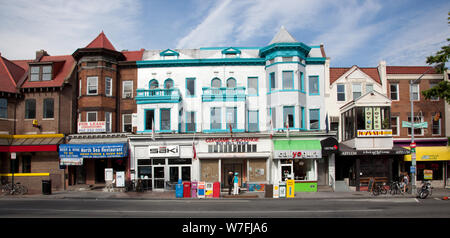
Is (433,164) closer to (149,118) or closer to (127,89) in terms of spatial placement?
(149,118)

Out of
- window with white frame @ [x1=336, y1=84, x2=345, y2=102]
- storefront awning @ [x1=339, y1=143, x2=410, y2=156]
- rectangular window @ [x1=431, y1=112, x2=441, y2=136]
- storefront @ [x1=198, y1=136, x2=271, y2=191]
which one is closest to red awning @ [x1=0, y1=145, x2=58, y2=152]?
storefront @ [x1=198, y1=136, x2=271, y2=191]

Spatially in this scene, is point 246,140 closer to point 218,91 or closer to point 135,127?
point 218,91

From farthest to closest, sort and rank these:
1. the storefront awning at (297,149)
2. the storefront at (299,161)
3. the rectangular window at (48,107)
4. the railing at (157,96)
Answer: the rectangular window at (48,107) < the railing at (157,96) < the storefront awning at (297,149) < the storefront at (299,161)

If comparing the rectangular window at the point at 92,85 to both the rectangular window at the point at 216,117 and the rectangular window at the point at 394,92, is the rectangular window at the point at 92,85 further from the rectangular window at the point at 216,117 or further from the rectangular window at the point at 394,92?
the rectangular window at the point at 394,92

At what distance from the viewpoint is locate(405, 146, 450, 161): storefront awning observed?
28.7m

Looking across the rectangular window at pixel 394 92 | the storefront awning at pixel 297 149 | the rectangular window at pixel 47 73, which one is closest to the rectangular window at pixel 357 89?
the rectangular window at pixel 394 92

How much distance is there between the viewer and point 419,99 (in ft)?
100

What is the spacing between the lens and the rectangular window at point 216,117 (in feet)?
96.9

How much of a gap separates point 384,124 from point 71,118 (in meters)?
27.2

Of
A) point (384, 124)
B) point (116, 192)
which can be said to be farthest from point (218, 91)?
point (384, 124)

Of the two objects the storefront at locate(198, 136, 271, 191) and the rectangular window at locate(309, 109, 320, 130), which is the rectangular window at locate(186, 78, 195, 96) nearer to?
the storefront at locate(198, 136, 271, 191)

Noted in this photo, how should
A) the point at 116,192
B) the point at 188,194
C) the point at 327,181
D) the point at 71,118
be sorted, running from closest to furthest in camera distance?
the point at 188,194 → the point at 116,192 → the point at 327,181 → the point at 71,118

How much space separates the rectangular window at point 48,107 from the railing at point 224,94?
13781 millimetres

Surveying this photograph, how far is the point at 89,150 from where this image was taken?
2825cm
